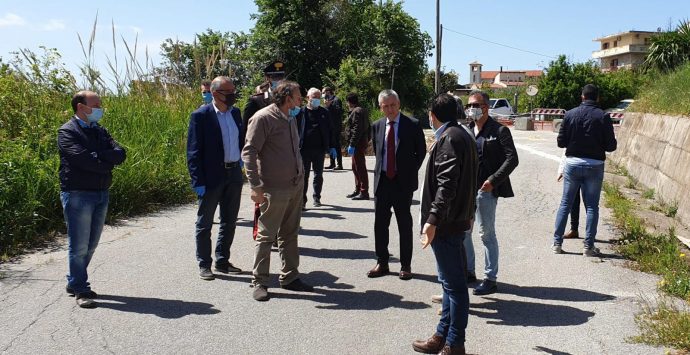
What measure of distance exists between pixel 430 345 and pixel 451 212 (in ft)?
3.09

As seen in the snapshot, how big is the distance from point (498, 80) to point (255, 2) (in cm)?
11490

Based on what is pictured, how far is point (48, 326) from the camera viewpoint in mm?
4645

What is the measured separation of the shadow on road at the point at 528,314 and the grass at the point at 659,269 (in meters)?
0.48

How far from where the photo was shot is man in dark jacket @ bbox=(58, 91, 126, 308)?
4938 mm

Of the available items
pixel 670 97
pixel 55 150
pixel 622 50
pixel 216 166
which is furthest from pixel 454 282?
pixel 622 50

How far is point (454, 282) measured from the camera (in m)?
4.09

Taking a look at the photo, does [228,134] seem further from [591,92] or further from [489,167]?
[591,92]

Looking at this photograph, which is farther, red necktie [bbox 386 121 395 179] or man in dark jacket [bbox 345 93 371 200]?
man in dark jacket [bbox 345 93 371 200]

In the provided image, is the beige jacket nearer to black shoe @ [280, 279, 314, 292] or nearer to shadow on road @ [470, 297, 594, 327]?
black shoe @ [280, 279, 314, 292]

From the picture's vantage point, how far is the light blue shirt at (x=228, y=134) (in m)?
5.96

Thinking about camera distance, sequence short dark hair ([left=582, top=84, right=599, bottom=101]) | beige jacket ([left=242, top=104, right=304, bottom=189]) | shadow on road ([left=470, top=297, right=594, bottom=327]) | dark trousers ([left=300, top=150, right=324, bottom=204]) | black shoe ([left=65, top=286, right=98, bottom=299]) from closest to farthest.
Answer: shadow on road ([left=470, top=297, right=594, bottom=327])
black shoe ([left=65, top=286, right=98, bottom=299])
beige jacket ([left=242, top=104, right=304, bottom=189])
short dark hair ([left=582, top=84, right=599, bottom=101])
dark trousers ([left=300, top=150, right=324, bottom=204])

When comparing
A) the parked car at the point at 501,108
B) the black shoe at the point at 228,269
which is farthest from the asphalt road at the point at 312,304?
the parked car at the point at 501,108

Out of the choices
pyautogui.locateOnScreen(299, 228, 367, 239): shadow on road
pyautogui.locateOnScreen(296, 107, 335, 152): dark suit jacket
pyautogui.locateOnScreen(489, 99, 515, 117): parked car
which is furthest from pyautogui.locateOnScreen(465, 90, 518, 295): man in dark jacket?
pyautogui.locateOnScreen(489, 99, 515, 117): parked car

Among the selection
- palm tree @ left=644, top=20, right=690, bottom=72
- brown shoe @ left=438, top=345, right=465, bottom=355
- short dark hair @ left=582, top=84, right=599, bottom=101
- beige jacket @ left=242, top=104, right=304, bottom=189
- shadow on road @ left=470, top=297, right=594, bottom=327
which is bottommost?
shadow on road @ left=470, top=297, right=594, bottom=327
